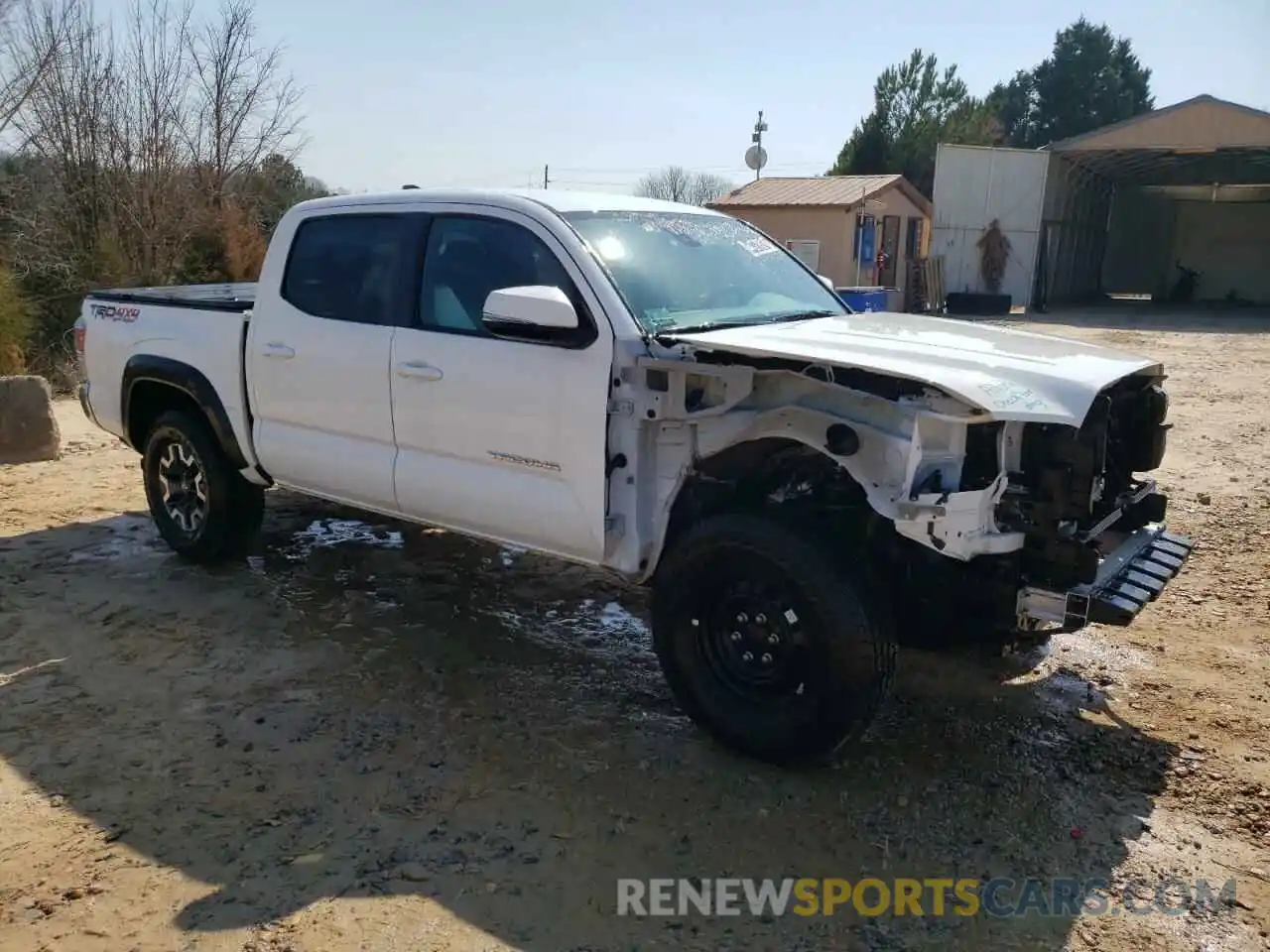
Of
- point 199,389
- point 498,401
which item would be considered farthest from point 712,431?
point 199,389

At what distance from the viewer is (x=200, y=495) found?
572cm

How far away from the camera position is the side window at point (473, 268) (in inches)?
166

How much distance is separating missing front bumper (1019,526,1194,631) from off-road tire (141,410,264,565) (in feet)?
13.5

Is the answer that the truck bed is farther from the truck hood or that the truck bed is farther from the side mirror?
the truck hood

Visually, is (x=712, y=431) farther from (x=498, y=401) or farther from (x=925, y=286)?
(x=925, y=286)

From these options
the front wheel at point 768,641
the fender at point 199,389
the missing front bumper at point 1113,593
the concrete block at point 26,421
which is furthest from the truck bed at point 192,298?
the missing front bumper at point 1113,593

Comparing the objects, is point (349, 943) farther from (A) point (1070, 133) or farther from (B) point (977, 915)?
(A) point (1070, 133)

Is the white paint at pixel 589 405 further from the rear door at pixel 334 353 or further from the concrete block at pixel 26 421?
the concrete block at pixel 26 421

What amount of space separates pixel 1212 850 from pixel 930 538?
1365 millimetres

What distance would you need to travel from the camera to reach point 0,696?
429 centimetres

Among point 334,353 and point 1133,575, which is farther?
point 334,353

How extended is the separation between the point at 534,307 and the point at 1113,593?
223cm

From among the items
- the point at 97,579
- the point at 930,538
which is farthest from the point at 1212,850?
the point at 97,579

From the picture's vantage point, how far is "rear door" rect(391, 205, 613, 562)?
3.94 m
